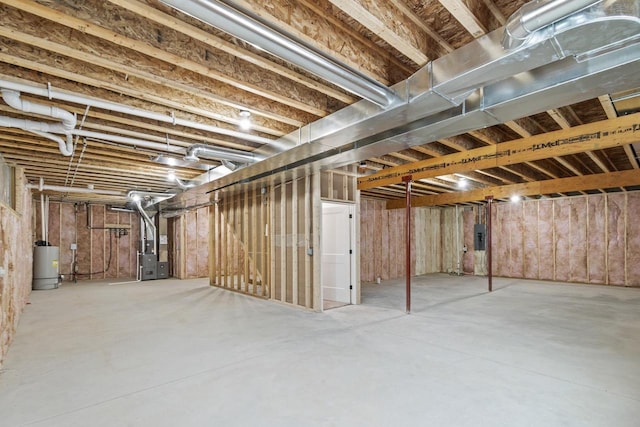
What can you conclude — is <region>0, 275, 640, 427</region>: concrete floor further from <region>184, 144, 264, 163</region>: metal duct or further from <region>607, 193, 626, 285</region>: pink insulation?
<region>607, 193, 626, 285</region>: pink insulation

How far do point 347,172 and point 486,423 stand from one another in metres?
4.64

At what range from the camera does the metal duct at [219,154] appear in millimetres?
4320

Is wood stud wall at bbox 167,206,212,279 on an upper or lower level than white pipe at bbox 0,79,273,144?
lower

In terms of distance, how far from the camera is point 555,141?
4.13 m

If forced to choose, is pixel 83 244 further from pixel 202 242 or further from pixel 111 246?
pixel 202 242

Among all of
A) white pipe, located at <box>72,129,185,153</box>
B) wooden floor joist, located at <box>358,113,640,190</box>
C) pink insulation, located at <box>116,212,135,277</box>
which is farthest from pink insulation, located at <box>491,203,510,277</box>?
pink insulation, located at <box>116,212,135,277</box>

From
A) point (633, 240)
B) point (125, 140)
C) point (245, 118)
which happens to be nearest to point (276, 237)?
point (125, 140)

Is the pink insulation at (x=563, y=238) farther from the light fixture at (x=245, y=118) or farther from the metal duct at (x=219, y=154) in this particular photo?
the light fixture at (x=245, y=118)

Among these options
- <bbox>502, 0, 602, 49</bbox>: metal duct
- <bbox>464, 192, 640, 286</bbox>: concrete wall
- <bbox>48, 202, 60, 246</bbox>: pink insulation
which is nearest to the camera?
<bbox>502, 0, 602, 49</bbox>: metal duct

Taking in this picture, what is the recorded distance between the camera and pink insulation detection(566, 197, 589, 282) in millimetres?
9127

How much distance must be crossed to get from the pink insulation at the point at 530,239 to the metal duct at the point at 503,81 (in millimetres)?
8337

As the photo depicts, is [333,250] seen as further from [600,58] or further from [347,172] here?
[600,58]

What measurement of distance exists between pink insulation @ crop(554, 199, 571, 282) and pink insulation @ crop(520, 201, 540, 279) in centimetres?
50

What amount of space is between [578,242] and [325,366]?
372 inches
